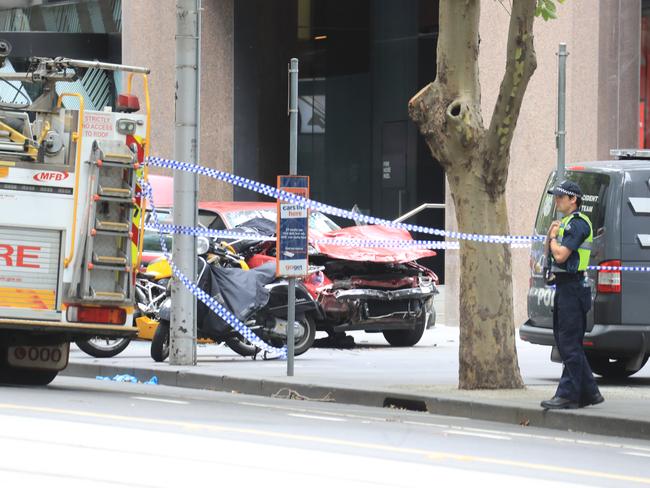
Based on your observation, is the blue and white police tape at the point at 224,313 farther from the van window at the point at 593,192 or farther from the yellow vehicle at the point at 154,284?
the van window at the point at 593,192

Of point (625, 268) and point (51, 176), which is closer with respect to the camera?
point (51, 176)

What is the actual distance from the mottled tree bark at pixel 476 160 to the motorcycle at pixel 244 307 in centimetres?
354

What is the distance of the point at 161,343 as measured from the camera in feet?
56.0

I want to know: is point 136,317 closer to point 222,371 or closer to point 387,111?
point 222,371

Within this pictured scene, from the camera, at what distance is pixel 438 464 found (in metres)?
9.42

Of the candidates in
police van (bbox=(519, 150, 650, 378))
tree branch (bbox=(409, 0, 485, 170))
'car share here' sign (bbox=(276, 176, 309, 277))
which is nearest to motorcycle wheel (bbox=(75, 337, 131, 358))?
'car share here' sign (bbox=(276, 176, 309, 277))

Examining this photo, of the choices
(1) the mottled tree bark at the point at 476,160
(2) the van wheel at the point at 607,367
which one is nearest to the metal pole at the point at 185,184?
(1) the mottled tree bark at the point at 476,160

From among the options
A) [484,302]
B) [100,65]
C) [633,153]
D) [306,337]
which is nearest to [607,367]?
[633,153]

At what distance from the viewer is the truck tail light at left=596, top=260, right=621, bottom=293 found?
48.1ft

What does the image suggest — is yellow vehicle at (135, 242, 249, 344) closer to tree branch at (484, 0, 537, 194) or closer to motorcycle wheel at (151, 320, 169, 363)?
motorcycle wheel at (151, 320, 169, 363)

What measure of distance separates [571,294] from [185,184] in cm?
560

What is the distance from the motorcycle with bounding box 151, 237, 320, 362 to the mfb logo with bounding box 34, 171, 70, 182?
363 centimetres

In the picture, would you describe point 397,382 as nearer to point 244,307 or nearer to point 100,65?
point 244,307

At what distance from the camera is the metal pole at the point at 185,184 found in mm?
16578
